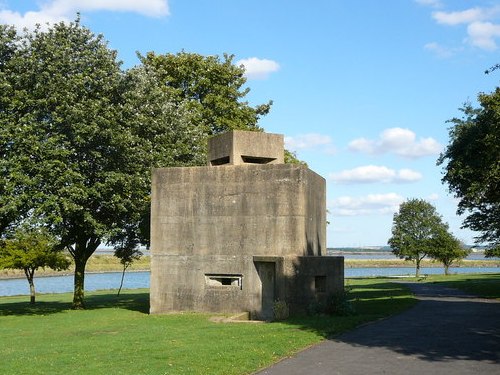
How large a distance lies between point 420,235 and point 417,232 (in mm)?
593

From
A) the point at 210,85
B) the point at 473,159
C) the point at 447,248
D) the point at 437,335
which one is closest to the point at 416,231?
the point at 447,248

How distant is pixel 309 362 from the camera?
13773 mm

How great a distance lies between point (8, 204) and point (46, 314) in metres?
7.70

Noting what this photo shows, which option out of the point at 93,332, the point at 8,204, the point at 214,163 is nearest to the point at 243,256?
the point at 214,163

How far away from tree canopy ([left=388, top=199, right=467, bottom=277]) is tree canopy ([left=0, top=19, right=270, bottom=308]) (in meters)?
49.1

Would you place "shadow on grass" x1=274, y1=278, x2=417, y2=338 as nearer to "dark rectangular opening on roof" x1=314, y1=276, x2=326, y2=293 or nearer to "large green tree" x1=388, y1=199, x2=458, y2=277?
"dark rectangular opening on roof" x1=314, y1=276, x2=326, y2=293

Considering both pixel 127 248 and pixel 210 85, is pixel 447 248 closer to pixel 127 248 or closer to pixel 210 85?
pixel 210 85

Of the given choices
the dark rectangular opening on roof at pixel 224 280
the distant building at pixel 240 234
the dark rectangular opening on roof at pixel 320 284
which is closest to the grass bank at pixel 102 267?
the distant building at pixel 240 234

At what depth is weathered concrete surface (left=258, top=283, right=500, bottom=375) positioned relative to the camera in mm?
12906

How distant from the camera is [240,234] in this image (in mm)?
25172

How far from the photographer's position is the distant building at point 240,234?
79.5 ft

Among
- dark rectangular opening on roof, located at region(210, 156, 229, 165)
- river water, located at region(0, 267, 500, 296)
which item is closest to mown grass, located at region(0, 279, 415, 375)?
dark rectangular opening on roof, located at region(210, 156, 229, 165)

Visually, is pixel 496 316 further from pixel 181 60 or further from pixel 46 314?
pixel 181 60

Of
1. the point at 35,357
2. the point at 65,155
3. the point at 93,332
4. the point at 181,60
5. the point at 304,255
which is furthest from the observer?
the point at 181,60
